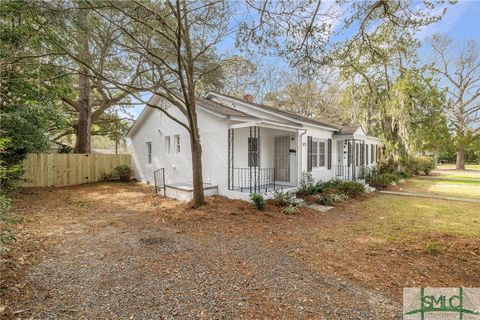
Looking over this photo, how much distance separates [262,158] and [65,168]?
10.8 m

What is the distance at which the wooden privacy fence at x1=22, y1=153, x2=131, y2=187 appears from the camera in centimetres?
1245

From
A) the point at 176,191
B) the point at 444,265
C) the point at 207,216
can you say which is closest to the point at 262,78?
the point at 176,191

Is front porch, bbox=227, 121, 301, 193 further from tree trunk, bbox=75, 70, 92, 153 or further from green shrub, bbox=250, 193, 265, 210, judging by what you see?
tree trunk, bbox=75, 70, 92, 153

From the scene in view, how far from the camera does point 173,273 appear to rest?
4008 millimetres

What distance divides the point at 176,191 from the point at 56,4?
689cm

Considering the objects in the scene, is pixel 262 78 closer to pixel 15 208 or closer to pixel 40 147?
pixel 40 147

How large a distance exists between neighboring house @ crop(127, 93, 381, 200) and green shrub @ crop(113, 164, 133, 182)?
28.8 inches

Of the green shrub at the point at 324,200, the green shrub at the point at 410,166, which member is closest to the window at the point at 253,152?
the green shrub at the point at 324,200

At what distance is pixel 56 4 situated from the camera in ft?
20.1

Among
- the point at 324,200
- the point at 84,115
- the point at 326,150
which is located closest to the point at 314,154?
the point at 326,150

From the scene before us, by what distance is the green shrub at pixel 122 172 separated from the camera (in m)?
15.4

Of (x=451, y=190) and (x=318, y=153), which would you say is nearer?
(x=318, y=153)

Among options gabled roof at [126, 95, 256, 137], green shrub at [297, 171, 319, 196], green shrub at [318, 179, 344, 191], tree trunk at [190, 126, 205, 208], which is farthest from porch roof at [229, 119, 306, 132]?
green shrub at [318, 179, 344, 191]

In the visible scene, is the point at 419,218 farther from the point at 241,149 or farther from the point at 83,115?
the point at 83,115
